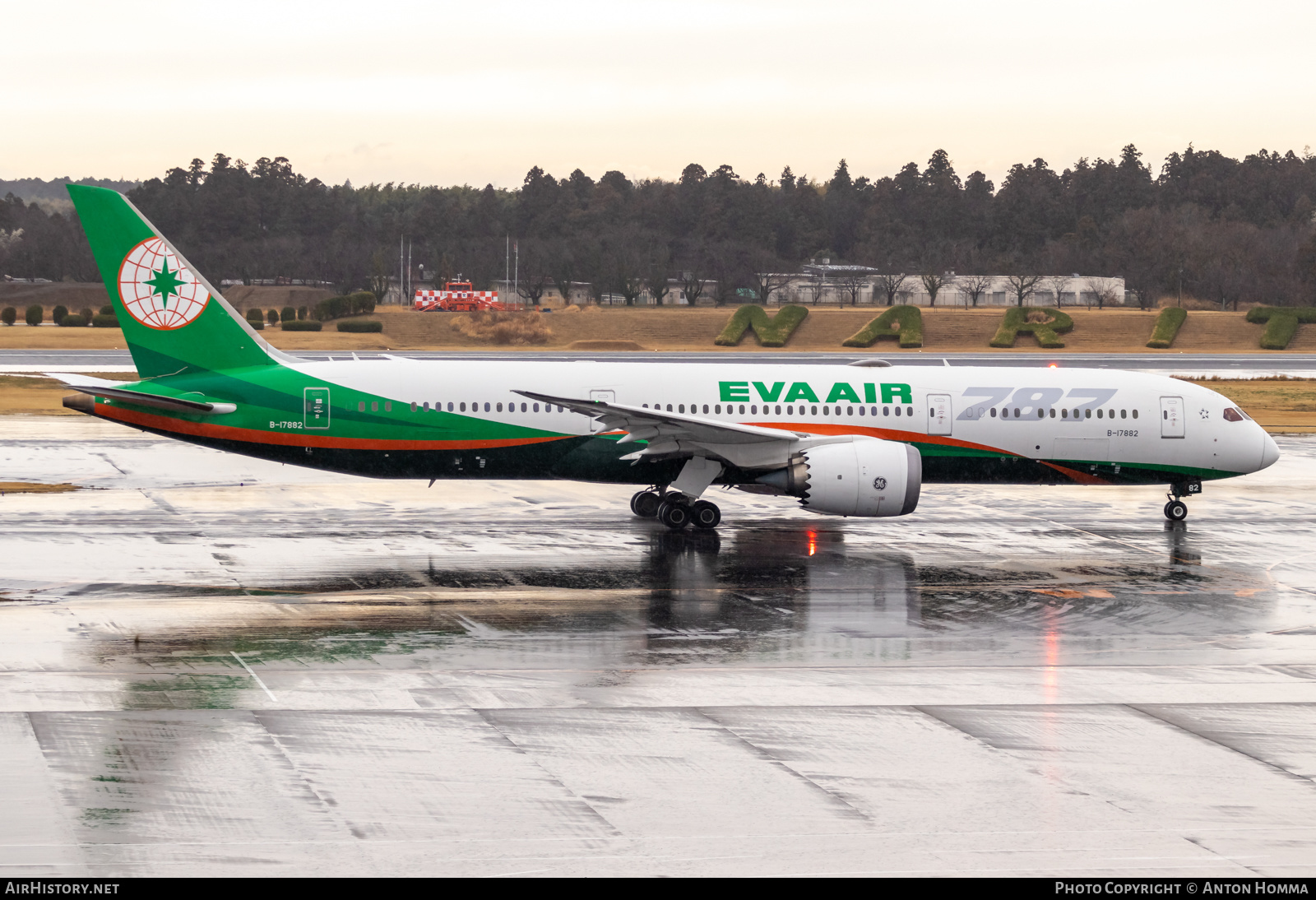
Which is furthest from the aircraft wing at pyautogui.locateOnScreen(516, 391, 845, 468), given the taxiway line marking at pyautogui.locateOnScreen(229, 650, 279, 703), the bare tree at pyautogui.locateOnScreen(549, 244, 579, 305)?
the bare tree at pyautogui.locateOnScreen(549, 244, 579, 305)

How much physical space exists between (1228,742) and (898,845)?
5.18m

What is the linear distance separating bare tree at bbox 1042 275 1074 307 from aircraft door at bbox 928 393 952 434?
4774 inches

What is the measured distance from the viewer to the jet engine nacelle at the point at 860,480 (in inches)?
1041

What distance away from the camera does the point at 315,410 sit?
28.5 metres

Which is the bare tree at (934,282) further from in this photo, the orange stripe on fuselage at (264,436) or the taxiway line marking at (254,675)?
the taxiway line marking at (254,675)

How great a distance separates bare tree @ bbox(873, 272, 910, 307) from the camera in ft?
466

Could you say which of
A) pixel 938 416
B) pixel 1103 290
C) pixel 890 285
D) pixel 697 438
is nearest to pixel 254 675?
pixel 697 438

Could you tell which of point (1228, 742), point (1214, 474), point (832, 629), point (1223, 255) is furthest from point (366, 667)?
point (1223, 255)

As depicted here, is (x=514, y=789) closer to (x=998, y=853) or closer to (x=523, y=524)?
(x=998, y=853)

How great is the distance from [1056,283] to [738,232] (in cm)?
4565

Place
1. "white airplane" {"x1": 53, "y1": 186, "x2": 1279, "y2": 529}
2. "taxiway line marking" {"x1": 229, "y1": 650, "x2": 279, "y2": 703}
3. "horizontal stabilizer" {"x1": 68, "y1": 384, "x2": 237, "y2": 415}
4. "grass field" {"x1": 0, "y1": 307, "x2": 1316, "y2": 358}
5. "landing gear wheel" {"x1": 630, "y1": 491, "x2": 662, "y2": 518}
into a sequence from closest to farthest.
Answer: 1. "taxiway line marking" {"x1": 229, "y1": 650, "x2": 279, "y2": 703}
2. "horizontal stabilizer" {"x1": 68, "y1": 384, "x2": 237, "y2": 415}
3. "white airplane" {"x1": 53, "y1": 186, "x2": 1279, "y2": 529}
4. "landing gear wheel" {"x1": 630, "y1": 491, "x2": 662, "y2": 518}
5. "grass field" {"x1": 0, "y1": 307, "x2": 1316, "y2": 358}

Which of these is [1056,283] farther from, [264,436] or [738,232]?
[264,436]

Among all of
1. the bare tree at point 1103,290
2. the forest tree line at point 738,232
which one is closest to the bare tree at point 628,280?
the forest tree line at point 738,232

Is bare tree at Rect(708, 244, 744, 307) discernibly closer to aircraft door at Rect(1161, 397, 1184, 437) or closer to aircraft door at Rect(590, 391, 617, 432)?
aircraft door at Rect(1161, 397, 1184, 437)
